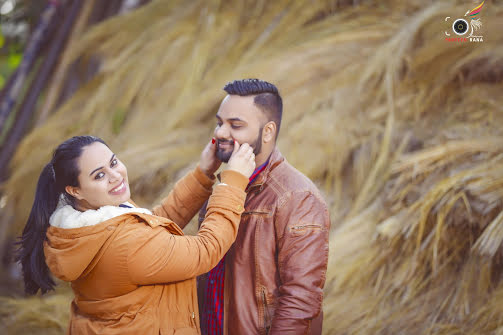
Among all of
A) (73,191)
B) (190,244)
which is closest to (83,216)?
(73,191)

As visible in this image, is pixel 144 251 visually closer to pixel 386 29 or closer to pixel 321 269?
pixel 321 269

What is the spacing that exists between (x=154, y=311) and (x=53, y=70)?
13.9 ft

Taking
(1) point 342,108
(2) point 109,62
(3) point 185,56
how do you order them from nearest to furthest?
(1) point 342,108 → (3) point 185,56 → (2) point 109,62

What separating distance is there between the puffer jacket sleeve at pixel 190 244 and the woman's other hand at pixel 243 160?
2 cm

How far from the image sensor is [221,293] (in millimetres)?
1871

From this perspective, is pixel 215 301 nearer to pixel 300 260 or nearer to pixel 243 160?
pixel 300 260

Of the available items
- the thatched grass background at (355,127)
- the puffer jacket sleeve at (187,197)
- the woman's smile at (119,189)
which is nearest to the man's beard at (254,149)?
the puffer jacket sleeve at (187,197)

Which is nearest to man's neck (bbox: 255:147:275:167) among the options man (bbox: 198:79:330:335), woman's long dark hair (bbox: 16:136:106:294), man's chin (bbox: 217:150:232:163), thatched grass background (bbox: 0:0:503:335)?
man (bbox: 198:79:330:335)

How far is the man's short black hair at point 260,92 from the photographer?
1.76 metres

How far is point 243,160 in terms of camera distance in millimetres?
1703

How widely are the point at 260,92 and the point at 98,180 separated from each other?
2.22ft

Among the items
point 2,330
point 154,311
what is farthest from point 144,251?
point 2,330

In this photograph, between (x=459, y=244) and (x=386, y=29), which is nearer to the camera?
(x=459, y=244)

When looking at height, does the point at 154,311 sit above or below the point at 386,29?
below
